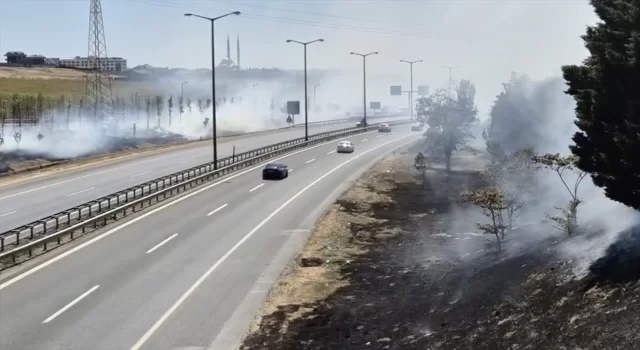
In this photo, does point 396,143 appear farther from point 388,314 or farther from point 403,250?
point 388,314

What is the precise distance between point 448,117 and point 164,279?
46.3 meters

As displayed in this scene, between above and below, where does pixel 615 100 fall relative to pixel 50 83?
below

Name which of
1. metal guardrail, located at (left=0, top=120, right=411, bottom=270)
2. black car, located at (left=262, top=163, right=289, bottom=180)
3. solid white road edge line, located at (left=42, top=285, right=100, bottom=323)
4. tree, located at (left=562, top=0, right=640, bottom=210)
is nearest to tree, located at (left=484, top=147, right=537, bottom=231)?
black car, located at (left=262, top=163, right=289, bottom=180)

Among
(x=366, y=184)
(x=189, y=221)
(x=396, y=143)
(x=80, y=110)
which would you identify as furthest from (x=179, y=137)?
(x=189, y=221)

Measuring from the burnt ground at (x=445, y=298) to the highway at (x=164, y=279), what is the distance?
3.63ft

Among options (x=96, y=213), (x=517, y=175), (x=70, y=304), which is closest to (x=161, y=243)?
(x=96, y=213)

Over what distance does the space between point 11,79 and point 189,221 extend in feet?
416

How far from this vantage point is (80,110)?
3935 inches

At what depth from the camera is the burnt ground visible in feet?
46.6

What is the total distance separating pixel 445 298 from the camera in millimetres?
18812

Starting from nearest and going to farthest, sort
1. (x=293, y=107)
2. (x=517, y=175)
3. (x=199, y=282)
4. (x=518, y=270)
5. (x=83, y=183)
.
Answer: (x=518, y=270) < (x=199, y=282) < (x=517, y=175) < (x=83, y=183) < (x=293, y=107)

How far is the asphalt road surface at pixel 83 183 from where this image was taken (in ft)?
115

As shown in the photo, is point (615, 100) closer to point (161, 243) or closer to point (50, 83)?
point (161, 243)

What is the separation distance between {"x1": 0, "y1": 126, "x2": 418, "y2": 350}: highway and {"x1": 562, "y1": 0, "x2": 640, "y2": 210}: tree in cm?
976
